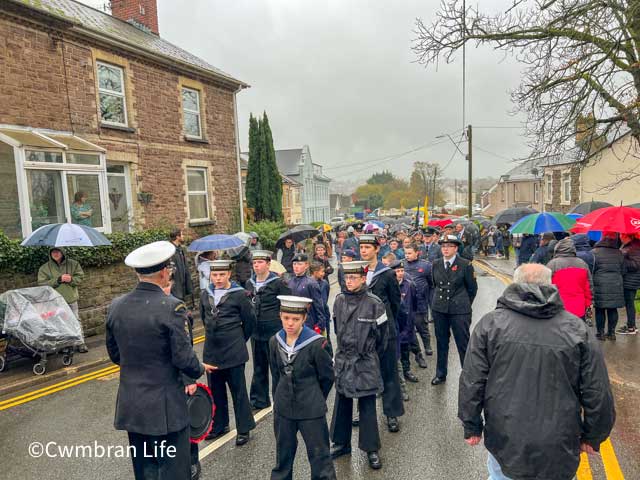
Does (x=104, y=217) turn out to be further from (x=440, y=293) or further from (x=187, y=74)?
(x=440, y=293)

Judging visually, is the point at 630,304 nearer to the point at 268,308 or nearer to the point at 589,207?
the point at 268,308

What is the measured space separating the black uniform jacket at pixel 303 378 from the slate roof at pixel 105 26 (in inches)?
440

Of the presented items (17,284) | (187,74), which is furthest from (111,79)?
(17,284)

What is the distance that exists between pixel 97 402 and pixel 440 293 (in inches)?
206

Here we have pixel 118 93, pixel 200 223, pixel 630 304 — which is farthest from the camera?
pixel 200 223

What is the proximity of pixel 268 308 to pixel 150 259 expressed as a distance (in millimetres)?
2560

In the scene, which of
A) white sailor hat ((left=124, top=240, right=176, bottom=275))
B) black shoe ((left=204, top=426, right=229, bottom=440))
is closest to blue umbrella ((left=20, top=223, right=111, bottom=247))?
black shoe ((left=204, top=426, right=229, bottom=440))

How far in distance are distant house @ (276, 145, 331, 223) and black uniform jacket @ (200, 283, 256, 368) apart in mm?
53046

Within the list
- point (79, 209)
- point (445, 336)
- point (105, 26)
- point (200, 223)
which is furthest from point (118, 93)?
point (445, 336)

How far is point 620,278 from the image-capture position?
24.8 ft

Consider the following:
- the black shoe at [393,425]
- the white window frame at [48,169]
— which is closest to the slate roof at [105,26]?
the white window frame at [48,169]

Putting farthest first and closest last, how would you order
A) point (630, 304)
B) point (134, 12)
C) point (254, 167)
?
point (254, 167), point (134, 12), point (630, 304)

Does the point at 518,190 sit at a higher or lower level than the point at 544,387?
higher

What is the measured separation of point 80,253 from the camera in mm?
9758
